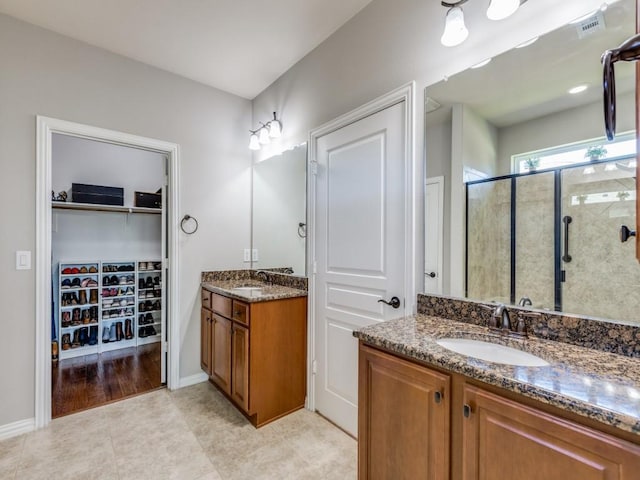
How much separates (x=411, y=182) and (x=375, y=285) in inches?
25.4

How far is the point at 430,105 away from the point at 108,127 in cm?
239

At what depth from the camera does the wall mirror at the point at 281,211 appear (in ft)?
8.18

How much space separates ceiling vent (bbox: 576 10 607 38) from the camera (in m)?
1.09

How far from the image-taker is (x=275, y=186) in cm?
285

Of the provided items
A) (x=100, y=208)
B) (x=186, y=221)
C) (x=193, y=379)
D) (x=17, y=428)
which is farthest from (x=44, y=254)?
(x=100, y=208)

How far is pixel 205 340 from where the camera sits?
2709 mm

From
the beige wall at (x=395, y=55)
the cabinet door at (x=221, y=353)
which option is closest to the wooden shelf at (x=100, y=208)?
the cabinet door at (x=221, y=353)

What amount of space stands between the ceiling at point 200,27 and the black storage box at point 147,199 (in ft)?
5.62

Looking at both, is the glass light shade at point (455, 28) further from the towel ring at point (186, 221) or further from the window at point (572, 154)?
the towel ring at point (186, 221)

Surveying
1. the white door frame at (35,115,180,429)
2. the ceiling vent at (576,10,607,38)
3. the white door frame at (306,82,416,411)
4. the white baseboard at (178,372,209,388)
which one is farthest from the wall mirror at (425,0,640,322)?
the white door frame at (35,115,180,429)

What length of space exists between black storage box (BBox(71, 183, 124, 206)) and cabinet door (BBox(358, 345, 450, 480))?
362 cm

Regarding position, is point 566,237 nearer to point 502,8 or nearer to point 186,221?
point 502,8

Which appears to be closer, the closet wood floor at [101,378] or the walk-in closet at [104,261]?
the closet wood floor at [101,378]

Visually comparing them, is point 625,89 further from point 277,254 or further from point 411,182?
point 277,254
